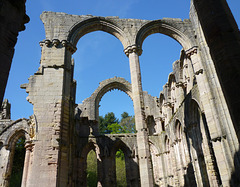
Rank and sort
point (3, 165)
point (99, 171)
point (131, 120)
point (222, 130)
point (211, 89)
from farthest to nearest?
point (131, 120) → point (99, 171) → point (3, 165) → point (211, 89) → point (222, 130)

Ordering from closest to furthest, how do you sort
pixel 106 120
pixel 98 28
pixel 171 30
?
pixel 98 28 → pixel 171 30 → pixel 106 120

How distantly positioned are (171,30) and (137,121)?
5026mm

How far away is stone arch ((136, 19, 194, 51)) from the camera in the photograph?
1035 cm

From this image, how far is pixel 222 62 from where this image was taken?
3.55 meters

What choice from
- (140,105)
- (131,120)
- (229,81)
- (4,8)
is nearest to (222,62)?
(229,81)

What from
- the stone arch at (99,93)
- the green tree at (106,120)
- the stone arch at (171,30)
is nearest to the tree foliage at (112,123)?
the green tree at (106,120)

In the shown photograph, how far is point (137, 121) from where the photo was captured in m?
8.22

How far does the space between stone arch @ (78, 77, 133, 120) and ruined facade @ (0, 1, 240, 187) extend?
0.26 feet

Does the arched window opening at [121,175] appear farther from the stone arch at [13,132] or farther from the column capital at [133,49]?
the column capital at [133,49]

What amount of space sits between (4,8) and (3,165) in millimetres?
10974

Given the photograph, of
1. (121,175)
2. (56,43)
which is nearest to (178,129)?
(56,43)

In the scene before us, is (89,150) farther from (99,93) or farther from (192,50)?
(192,50)

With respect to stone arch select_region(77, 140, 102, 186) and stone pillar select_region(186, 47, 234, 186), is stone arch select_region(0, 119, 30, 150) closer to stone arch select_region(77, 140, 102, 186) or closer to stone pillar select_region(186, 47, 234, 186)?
stone arch select_region(77, 140, 102, 186)

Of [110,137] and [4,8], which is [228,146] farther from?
[110,137]
